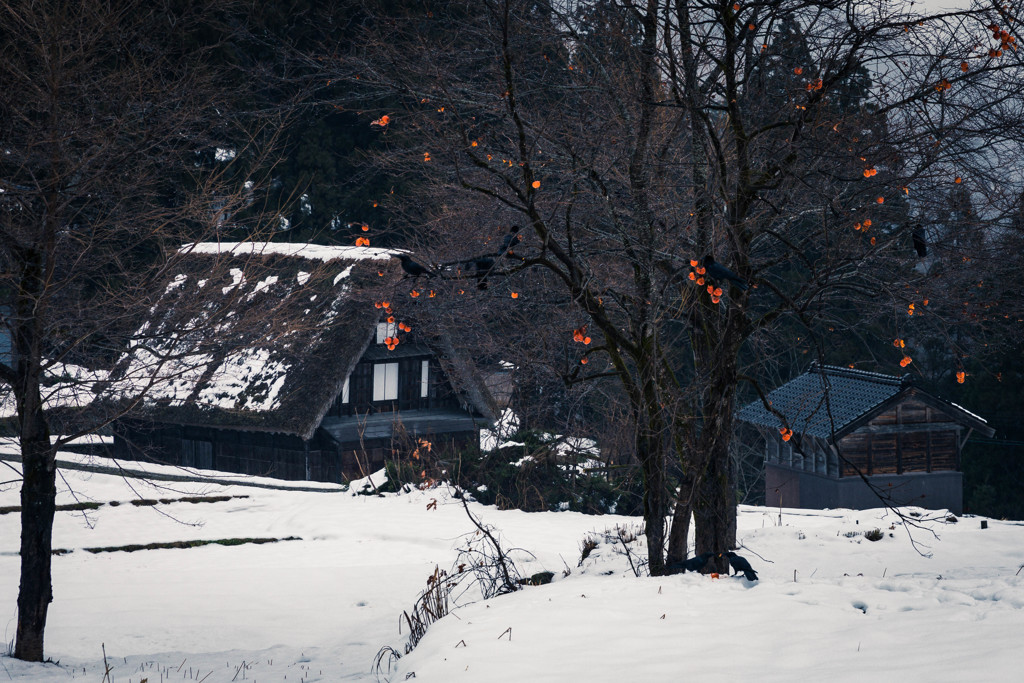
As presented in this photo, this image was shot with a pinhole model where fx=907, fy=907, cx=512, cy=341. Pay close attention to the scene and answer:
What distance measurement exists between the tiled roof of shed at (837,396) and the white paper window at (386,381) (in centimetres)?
765

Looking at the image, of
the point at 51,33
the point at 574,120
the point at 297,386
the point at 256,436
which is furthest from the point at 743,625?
the point at 256,436

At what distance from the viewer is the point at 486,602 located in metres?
6.78

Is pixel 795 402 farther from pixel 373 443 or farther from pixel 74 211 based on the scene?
pixel 74 211

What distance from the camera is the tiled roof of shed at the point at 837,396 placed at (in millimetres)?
19188

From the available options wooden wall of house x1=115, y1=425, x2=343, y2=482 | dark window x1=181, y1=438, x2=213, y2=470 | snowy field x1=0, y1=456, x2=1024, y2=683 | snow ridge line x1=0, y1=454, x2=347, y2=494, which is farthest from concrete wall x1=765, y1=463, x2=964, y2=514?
dark window x1=181, y1=438, x2=213, y2=470

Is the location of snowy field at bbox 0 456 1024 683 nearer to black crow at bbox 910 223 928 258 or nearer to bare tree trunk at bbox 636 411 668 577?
bare tree trunk at bbox 636 411 668 577

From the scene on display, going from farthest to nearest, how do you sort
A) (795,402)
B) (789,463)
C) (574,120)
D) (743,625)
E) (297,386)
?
(789,463), (795,402), (297,386), (574,120), (743,625)

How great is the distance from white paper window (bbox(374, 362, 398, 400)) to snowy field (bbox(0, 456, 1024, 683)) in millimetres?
4683

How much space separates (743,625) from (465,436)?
14880 millimetres

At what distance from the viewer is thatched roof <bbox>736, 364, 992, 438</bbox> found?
63.3 feet

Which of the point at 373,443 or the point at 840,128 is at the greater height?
the point at 840,128

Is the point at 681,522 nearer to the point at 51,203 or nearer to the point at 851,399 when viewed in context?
the point at 51,203

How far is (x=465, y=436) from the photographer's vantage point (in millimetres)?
19859

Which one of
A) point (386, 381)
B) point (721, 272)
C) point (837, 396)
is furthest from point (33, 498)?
point (837, 396)
